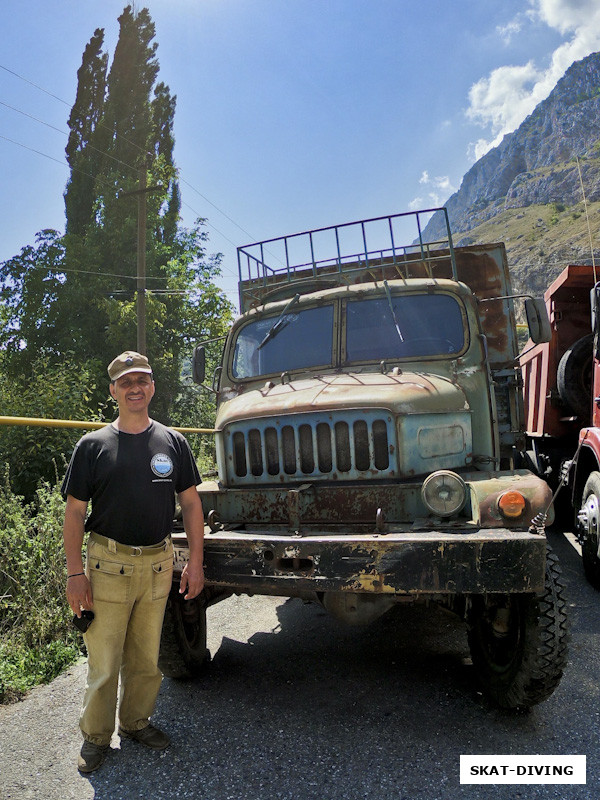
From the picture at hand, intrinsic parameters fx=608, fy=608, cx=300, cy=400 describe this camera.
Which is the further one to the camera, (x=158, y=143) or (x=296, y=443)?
(x=158, y=143)

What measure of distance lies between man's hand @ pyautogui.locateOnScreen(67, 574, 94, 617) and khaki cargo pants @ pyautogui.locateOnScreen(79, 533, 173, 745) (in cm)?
5

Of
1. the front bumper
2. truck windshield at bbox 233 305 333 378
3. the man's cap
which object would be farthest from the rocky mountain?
the man's cap

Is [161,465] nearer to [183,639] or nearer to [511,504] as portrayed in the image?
[183,639]

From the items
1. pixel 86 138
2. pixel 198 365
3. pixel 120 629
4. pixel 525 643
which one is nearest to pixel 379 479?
pixel 525 643

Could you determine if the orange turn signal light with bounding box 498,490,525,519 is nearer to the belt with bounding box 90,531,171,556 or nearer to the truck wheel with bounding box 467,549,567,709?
the truck wheel with bounding box 467,549,567,709

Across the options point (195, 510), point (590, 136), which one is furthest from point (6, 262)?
point (590, 136)

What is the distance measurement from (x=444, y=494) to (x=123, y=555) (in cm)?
164

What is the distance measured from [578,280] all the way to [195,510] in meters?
5.62

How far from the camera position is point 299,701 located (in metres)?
3.47

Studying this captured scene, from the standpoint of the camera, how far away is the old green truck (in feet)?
9.64

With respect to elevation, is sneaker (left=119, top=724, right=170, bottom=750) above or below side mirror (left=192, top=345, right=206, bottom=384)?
below

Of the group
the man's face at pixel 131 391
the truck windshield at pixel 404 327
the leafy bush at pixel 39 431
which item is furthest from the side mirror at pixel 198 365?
the leafy bush at pixel 39 431

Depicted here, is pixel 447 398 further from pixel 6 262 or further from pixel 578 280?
pixel 6 262

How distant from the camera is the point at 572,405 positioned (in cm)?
675
